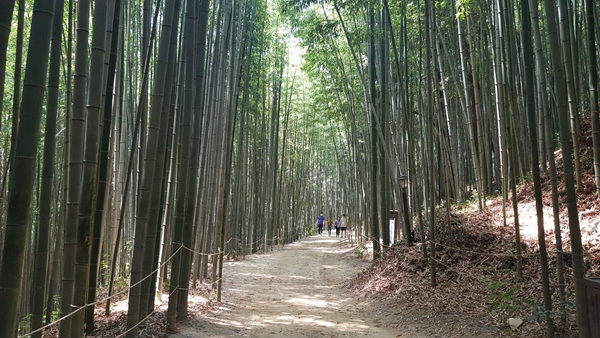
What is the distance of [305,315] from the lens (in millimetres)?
4586

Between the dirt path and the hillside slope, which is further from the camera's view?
the dirt path

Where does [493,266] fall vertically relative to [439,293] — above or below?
A: above

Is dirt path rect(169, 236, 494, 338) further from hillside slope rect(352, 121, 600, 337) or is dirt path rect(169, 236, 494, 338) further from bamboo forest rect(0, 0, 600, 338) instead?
hillside slope rect(352, 121, 600, 337)

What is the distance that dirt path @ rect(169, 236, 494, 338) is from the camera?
3812 millimetres

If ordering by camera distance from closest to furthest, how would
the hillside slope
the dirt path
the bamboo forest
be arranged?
the bamboo forest, the hillside slope, the dirt path

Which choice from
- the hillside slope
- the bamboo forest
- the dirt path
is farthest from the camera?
the dirt path

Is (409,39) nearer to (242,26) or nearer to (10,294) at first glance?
(242,26)

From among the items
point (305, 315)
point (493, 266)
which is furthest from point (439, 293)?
point (305, 315)

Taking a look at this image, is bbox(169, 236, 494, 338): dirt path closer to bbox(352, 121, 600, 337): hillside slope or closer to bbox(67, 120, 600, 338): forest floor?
bbox(67, 120, 600, 338): forest floor

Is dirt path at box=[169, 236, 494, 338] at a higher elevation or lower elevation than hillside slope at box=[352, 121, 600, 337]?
lower

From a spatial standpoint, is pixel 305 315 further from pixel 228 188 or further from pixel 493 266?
pixel 493 266

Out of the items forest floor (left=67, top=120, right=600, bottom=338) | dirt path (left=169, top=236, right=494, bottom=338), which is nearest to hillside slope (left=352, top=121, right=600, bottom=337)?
forest floor (left=67, top=120, right=600, bottom=338)

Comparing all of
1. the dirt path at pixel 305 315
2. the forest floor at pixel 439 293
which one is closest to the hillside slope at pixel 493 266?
the forest floor at pixel 439 293

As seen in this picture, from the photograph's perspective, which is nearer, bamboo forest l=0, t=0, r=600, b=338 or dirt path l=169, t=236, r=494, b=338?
bamboo forest l=0, t=0, r=600, b=338
